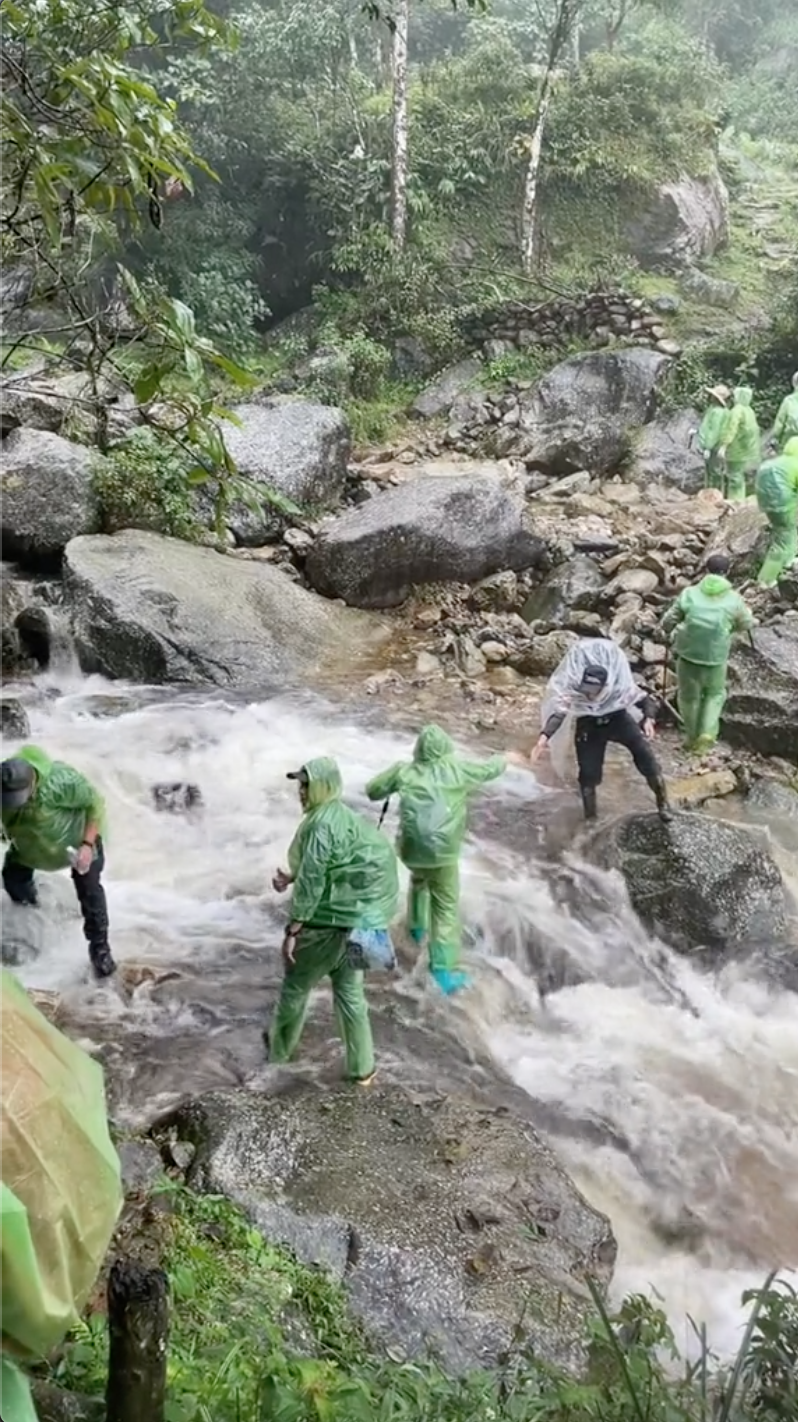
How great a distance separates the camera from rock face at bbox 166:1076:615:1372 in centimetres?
388

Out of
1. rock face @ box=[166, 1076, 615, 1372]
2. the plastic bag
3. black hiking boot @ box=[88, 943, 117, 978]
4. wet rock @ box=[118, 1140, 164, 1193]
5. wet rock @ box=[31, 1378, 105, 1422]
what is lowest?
black hiking boot @ box=[88, 943, 117, 978]

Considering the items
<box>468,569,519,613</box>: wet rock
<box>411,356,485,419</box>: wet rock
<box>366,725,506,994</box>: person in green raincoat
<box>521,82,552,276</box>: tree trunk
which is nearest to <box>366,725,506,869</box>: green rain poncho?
<box>366,725,506,994</box>: person in green raincoat

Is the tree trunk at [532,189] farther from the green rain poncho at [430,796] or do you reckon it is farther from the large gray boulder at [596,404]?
the green rain poncho at [430,796]

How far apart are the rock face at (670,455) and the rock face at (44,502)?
793 centimetres

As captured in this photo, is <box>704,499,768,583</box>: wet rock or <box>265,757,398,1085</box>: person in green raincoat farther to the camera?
<box>704,499,768,583</box>: wet rock

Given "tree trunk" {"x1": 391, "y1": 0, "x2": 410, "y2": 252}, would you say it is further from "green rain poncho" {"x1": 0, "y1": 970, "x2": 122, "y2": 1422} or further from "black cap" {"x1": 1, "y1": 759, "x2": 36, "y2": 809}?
"green rain poncho" {"x1": 0, "y1": 970, "x2": 122, "y2": 1422}

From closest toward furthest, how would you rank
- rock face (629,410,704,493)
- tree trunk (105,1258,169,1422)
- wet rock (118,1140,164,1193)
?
1. tree trunk (105,1258,169,1422)
2. wet rock (118,1140,164,1193)
3. rock face (629,410,704,493)

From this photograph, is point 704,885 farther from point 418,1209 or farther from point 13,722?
point 13,722

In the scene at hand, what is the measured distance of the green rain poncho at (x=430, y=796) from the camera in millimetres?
5688

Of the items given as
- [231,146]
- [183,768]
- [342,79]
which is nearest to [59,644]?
[183,768]

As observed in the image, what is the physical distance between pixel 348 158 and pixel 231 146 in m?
2.01

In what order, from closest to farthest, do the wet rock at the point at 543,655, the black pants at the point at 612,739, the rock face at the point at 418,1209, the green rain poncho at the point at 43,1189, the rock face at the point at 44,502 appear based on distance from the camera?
1. the green rain poncho at the point at 43,1189
2. the rock face at the point at 418,1209
3. the black pants at the point at 612,739
4. the wet rock at the point at 543,655
5. the rock face at the point at 44,502

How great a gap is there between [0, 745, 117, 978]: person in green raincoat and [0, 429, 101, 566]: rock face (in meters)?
6.41

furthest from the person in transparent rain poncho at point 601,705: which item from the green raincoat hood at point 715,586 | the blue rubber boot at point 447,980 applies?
the blue rubber boot at point 447,980
